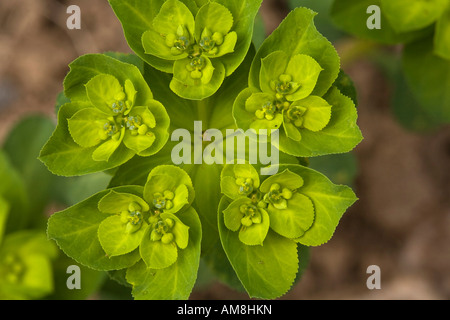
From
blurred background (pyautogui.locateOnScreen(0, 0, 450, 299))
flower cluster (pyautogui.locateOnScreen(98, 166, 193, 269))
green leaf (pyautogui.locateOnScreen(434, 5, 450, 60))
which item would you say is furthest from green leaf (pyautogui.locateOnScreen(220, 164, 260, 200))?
blurred background (pyautogui.locateOnScreen(0, 0, 450, 299))

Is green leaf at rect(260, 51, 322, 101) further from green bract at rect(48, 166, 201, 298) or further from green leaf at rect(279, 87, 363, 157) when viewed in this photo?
green bract at rect(48, 166, 201, 298)

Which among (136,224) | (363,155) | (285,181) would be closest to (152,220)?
(136,224)

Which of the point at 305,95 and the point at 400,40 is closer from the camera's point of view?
A: the point at 305,95

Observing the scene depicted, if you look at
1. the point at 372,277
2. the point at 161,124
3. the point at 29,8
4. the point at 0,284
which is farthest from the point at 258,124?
the point at 29,8

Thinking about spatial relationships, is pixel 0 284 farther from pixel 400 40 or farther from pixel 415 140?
pixel 415 140

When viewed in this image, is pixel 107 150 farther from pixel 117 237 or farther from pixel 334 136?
pixel 334 136

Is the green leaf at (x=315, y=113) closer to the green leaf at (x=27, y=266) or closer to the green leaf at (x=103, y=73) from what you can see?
the green leaf at (x=103, y=73)
